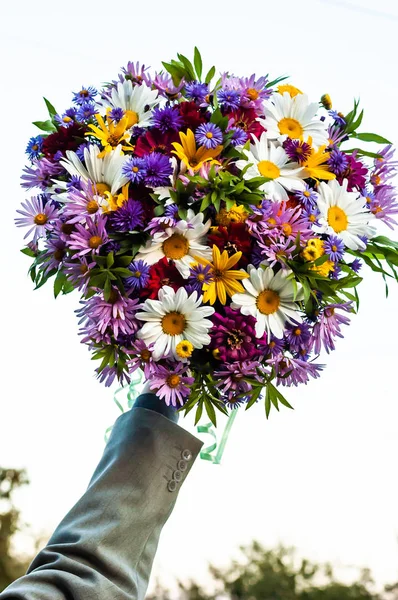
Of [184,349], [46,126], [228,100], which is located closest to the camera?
[184,349]

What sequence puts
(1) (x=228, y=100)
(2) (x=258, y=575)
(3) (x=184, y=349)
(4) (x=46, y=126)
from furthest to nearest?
(2) (x=258, y=575) → (4) (x=46, y=126) → (1) (x=228, y=100) → (3) (x=184, y=349)

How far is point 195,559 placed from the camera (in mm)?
3412

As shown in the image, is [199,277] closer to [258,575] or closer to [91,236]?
[91,236]

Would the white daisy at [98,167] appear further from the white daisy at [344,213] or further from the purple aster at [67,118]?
the white daisy at [344,213]

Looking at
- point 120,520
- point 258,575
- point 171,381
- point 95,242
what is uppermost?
point 258,575

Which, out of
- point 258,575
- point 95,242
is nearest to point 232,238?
point 95,242

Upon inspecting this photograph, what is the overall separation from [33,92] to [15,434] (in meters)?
1.38

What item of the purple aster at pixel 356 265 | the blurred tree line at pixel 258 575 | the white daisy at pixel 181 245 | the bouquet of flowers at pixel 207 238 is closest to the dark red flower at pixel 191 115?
the bouquet of flowers at pixel 207 238

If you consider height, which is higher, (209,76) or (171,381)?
(209,76)

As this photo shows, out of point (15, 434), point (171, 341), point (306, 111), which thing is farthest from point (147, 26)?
point (171, 341)

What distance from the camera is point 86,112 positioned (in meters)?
0.84

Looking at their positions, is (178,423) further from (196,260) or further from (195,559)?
(195,559)

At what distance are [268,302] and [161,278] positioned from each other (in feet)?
0.33

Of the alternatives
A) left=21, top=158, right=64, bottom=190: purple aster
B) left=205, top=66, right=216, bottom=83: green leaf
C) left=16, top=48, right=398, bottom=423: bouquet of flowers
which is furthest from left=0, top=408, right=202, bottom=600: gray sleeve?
left=205, top=66, right=216, bottom=83: green leaf
